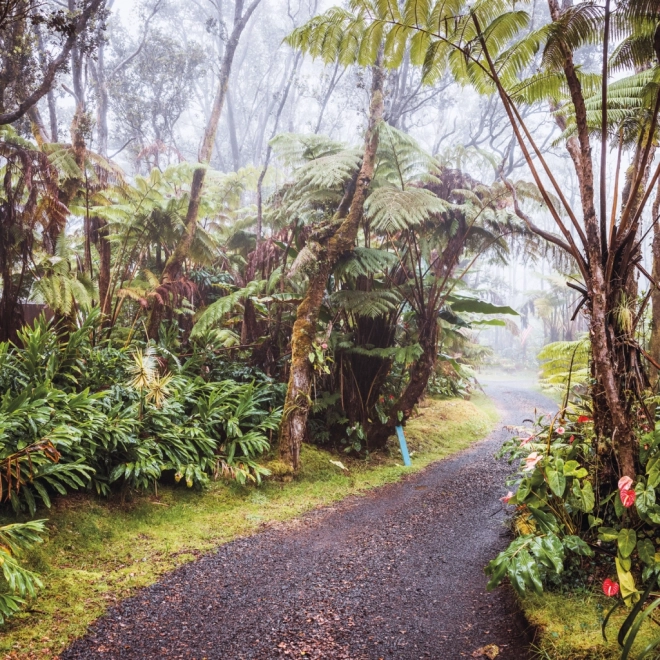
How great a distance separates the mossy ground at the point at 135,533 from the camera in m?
→ 2.56

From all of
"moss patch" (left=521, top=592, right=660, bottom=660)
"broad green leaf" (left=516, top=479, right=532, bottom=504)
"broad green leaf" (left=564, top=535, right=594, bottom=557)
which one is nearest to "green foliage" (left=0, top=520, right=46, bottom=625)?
"moss patch" (left=521, top=592, right=660, bottom=660)

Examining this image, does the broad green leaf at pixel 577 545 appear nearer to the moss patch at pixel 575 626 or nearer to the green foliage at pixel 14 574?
the moss patch at pixel 575 626

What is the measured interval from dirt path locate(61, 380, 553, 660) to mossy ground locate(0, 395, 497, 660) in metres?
0.15

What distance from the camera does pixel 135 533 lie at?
3.70 metres

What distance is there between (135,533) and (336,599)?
1.73 metres

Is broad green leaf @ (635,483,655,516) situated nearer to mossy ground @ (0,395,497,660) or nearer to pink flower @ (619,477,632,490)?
pink flower @ (619,477,632,490)

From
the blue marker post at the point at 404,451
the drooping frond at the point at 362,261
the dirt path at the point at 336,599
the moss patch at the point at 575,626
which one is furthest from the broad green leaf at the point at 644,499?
the blue marker post at the point at 404,451

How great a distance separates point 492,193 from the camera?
6020 millimetres

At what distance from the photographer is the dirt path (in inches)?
95.8

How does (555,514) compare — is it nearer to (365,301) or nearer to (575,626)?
(575,626)

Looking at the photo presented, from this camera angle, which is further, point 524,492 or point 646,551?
point 524,492

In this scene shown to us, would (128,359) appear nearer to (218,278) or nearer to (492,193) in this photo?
(218,278)

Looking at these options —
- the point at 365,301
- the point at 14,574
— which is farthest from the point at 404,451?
the point at 14,574

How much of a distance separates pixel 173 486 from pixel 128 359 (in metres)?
1.42
